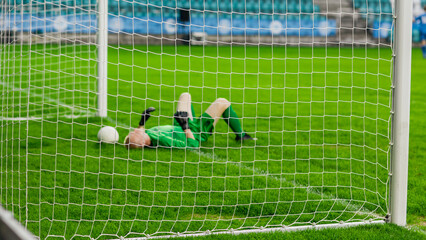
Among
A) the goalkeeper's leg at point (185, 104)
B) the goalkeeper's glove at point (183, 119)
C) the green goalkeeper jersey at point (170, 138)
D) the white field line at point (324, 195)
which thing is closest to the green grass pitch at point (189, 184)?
the white field line at point (324, 195)

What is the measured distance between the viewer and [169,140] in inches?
253

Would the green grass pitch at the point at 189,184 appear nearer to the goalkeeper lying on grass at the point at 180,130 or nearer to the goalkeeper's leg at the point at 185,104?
the goalkeeper lying on grass at the point at 180,130

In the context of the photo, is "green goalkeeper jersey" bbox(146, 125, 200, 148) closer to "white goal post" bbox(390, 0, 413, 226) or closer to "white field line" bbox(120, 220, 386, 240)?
"white field line" bbox(120, 220, 386, 240)

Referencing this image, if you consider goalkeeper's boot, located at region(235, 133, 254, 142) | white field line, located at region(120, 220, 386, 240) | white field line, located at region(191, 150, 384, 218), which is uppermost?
goalkeeper's boot, located at region(235, 133, 254, 142)

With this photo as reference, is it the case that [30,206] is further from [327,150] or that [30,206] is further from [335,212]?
[327,150]

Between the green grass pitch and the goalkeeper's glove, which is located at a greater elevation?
the goalkeeper's glove

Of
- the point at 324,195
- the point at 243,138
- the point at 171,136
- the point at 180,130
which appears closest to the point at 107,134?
the point at 171,136

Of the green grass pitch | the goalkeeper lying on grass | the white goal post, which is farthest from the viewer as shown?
the goalkeeper lying on grass

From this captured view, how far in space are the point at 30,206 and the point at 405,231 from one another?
276 cm

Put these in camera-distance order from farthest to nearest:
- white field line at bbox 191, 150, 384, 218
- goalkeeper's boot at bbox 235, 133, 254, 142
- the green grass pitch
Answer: goalkeeper's boot at bbox 235, 133, 254, 142 → white field line at bbox 191, 150, 384, 218 → the green grass pitch

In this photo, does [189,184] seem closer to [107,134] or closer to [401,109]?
[107,134]

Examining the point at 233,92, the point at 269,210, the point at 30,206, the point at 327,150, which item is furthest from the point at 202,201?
the point at 233,92

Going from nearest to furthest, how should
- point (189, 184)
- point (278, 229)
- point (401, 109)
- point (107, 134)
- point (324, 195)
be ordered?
1. point (278, 229)
2. point (401, 109)
3. point (324, 195)
4. point (189, 184)
5. point (107, 134)

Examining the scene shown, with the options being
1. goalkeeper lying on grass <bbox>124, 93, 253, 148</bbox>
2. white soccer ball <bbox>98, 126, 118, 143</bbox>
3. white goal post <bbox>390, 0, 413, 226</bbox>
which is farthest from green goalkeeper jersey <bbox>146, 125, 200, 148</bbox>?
white goal post <bbox>390, 0, 413, 226</bbox>
